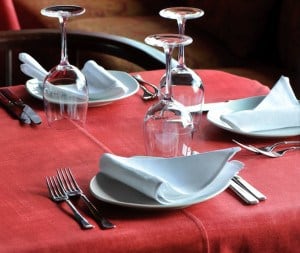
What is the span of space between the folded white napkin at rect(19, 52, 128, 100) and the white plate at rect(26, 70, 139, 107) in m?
0.01

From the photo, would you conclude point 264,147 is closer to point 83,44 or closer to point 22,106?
point 22,106

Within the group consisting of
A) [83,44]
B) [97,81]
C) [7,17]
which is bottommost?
[7,17]

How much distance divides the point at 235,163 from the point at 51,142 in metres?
0.34

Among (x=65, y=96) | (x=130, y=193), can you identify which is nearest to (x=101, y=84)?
Result: (x=65, y=96)

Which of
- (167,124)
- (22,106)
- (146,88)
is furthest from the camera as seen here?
(146,88)

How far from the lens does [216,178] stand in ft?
3.53

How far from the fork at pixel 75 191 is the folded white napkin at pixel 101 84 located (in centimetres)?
34

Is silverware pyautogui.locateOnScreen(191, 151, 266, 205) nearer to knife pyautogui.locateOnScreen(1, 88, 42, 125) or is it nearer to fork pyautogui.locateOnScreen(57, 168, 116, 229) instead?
fork pyautogui.locateOnScreen(57, 168, 116, 229)

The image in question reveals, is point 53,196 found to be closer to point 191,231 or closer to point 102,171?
point 102,171

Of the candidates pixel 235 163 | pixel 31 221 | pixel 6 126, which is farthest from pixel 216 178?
pixel 6 126

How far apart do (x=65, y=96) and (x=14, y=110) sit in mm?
107

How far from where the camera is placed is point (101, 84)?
151cm

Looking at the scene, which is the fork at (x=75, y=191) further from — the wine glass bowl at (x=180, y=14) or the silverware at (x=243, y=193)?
the wine glass bowl at (x=180, y=14)

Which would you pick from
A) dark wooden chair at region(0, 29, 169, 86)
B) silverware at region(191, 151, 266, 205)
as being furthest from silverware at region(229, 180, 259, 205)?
dark wooden chair at region(0, 29, 169, 86)
